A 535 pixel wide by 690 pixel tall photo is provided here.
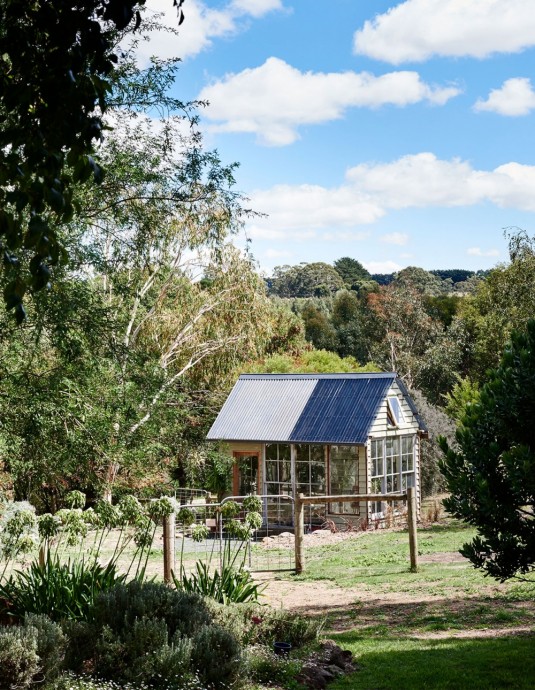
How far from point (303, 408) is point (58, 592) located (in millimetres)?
14826

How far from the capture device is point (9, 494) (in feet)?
58.5

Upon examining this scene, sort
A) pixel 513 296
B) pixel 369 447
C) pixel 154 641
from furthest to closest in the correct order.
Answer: pixel 369 447, pixel 513 296, pixel 154 641

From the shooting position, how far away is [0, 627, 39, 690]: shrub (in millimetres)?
6258

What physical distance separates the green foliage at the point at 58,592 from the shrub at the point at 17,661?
127 cm

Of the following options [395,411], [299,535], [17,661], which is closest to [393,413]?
[395,411]

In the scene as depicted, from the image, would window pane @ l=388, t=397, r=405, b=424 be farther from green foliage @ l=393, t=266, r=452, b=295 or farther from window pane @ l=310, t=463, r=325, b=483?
green foliage @ l=393, t=266, r=452, b=295

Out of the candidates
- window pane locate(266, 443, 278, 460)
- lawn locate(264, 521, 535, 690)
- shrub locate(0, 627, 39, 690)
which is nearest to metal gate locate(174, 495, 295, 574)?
lawn locate(264, 521, 535, 690)

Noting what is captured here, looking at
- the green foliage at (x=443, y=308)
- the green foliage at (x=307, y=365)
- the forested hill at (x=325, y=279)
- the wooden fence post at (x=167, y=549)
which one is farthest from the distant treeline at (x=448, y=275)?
the wooden fence post at (x=167, y=549)

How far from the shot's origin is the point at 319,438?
2153 centimetres

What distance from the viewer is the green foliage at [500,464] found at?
730cm

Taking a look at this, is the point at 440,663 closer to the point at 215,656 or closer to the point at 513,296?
the point at 215,656

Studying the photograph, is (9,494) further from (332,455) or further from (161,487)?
(332,455)

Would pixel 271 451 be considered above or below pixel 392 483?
above

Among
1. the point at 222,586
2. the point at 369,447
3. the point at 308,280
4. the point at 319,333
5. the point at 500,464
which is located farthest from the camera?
the point at 308,280
